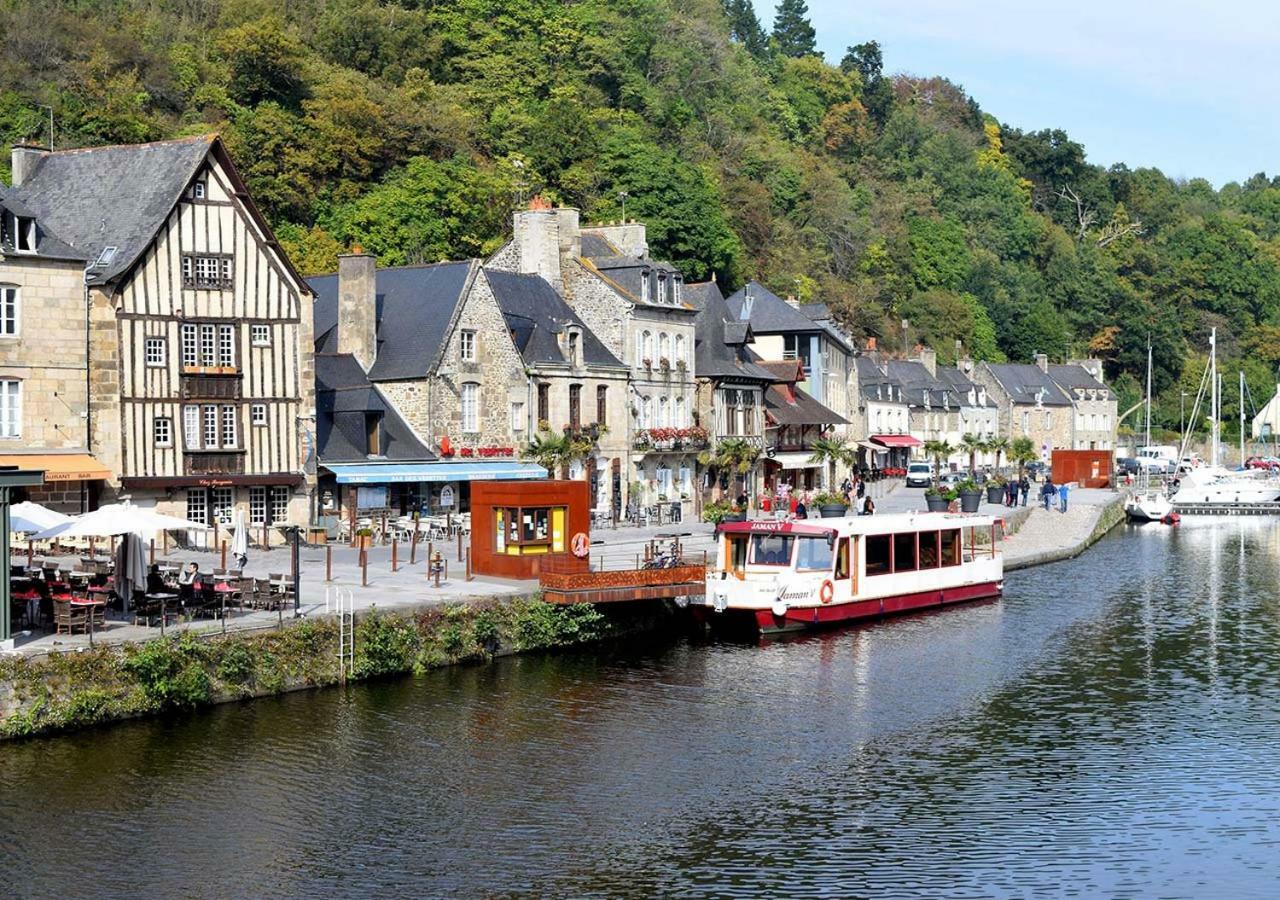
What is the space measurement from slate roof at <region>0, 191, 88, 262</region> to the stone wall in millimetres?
185

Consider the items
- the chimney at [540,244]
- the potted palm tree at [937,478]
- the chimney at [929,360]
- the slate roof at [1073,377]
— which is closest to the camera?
the chimney at [540,244]

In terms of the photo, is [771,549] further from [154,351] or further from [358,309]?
[358,309]

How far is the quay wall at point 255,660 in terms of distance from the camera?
22828 mm

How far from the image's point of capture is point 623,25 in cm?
10138

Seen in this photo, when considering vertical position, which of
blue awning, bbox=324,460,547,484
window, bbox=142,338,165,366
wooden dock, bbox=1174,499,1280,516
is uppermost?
window, bbox=142,338,165,366

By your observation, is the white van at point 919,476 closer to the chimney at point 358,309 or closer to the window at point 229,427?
the chimney at point 358,309

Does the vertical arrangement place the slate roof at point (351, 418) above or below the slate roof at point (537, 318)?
below

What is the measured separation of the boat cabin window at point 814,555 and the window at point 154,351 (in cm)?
1687

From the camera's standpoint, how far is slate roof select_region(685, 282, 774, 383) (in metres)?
58.7

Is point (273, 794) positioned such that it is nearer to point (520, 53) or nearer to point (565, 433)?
point (565, 433)

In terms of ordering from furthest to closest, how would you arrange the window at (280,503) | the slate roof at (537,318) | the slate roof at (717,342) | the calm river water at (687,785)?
the slate roof at (717,342) < the slate roof at (537,318) < the window at (280,503) < the calm river water at (687,785)

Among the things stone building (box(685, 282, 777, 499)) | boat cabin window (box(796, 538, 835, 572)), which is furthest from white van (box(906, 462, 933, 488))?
boat cabin window (box(796, 538, 835, 572))

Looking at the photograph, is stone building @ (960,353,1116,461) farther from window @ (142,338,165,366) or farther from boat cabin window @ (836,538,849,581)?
window @ (142,338,165,366)

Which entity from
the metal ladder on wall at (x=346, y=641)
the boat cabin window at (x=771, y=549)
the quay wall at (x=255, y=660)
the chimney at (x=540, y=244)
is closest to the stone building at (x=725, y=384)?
the chimney at (x=540, y=244)
